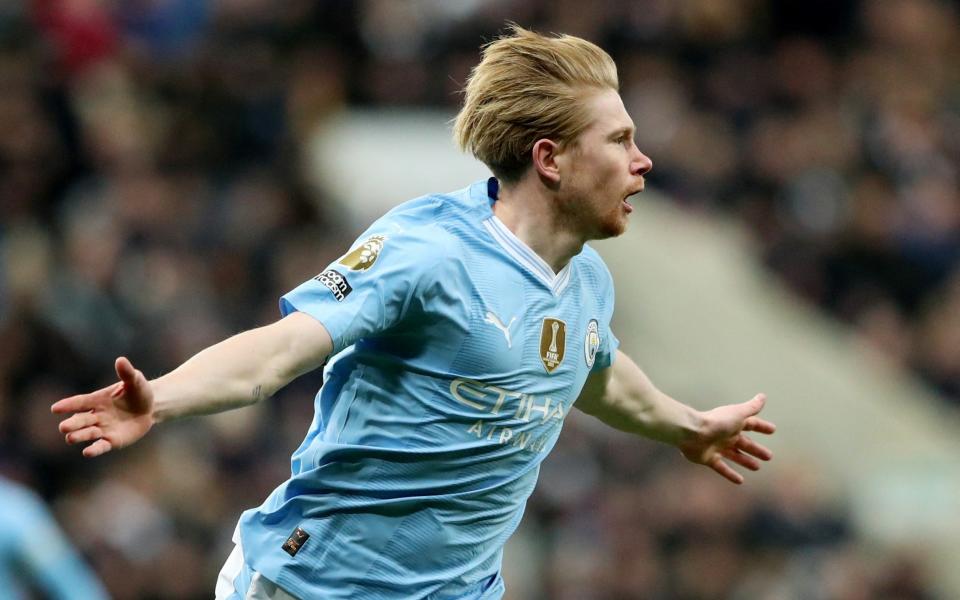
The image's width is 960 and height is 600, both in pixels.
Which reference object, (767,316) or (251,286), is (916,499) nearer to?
(767,316)

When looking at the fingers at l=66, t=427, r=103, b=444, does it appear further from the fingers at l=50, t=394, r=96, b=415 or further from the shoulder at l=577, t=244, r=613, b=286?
the shoulder at l=577, t=244, r=613, b=286

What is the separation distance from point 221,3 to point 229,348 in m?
9.19

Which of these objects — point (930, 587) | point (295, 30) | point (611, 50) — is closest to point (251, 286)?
point (295, 30)

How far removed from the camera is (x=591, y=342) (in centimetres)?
455

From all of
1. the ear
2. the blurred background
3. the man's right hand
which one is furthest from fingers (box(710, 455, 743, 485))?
the blurred background

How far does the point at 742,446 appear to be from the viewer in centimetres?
511

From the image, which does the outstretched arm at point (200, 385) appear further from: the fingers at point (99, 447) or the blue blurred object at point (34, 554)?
the blue blurred object at point (34, 554)

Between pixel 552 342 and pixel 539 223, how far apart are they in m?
0.33

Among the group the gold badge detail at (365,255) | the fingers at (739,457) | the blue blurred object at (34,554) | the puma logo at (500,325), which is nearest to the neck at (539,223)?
the puma logo at (500,325)

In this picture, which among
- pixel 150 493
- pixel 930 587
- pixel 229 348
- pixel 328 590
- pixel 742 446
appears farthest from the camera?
pixel 930 587

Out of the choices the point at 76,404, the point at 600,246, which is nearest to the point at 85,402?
the point at 76,404

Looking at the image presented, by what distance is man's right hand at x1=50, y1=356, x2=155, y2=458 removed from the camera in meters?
3.53

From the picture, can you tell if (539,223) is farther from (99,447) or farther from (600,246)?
(600,246)

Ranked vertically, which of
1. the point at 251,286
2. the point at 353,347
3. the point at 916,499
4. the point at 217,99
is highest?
the point at 353,347
